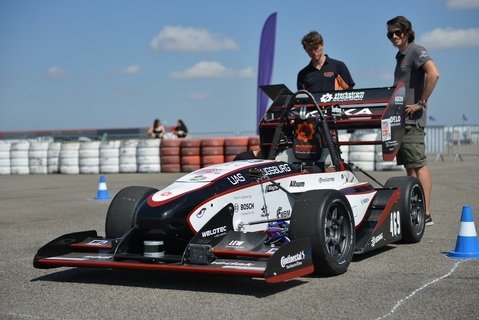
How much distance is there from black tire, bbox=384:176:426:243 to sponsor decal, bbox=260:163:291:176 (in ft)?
4.55

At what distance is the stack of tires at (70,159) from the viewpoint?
24.7 metres

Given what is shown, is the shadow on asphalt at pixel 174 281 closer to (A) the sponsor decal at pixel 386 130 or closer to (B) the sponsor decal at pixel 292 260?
(B) the sponsor decal at pixel 292 260

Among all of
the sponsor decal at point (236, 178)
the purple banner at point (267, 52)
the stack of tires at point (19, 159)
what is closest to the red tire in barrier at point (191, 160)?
the purple banner at point (267, 52)

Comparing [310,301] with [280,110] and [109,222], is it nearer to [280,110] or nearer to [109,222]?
[109,222]

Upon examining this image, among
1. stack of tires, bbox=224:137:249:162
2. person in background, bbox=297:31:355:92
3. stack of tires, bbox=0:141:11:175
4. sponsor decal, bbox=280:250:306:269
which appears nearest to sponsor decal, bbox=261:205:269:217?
sponsor decal, bbox=280:250:306:269

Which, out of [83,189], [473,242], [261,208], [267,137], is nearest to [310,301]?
[261,208]

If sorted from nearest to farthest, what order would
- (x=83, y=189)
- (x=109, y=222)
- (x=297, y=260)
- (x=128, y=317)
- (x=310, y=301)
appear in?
1. (x=128, y=317)
2. (x=310, y=301)
3. (x=297, y=260)
4. (x=109, y=222)
5. (x=83, y=189)

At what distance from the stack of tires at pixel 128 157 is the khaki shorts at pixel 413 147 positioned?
631 inches

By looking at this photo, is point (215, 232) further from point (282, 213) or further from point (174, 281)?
point (282, 213)

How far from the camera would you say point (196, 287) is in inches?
222

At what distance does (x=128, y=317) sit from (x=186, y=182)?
1716 mm

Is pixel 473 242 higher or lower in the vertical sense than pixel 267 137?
lower

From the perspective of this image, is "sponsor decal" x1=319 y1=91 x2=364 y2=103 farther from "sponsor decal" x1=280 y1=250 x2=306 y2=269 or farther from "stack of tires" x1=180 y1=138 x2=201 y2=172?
"stack of tires" x1=180 y1=138 x2=201 y2=172

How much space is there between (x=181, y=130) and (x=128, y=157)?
14.4 ft
